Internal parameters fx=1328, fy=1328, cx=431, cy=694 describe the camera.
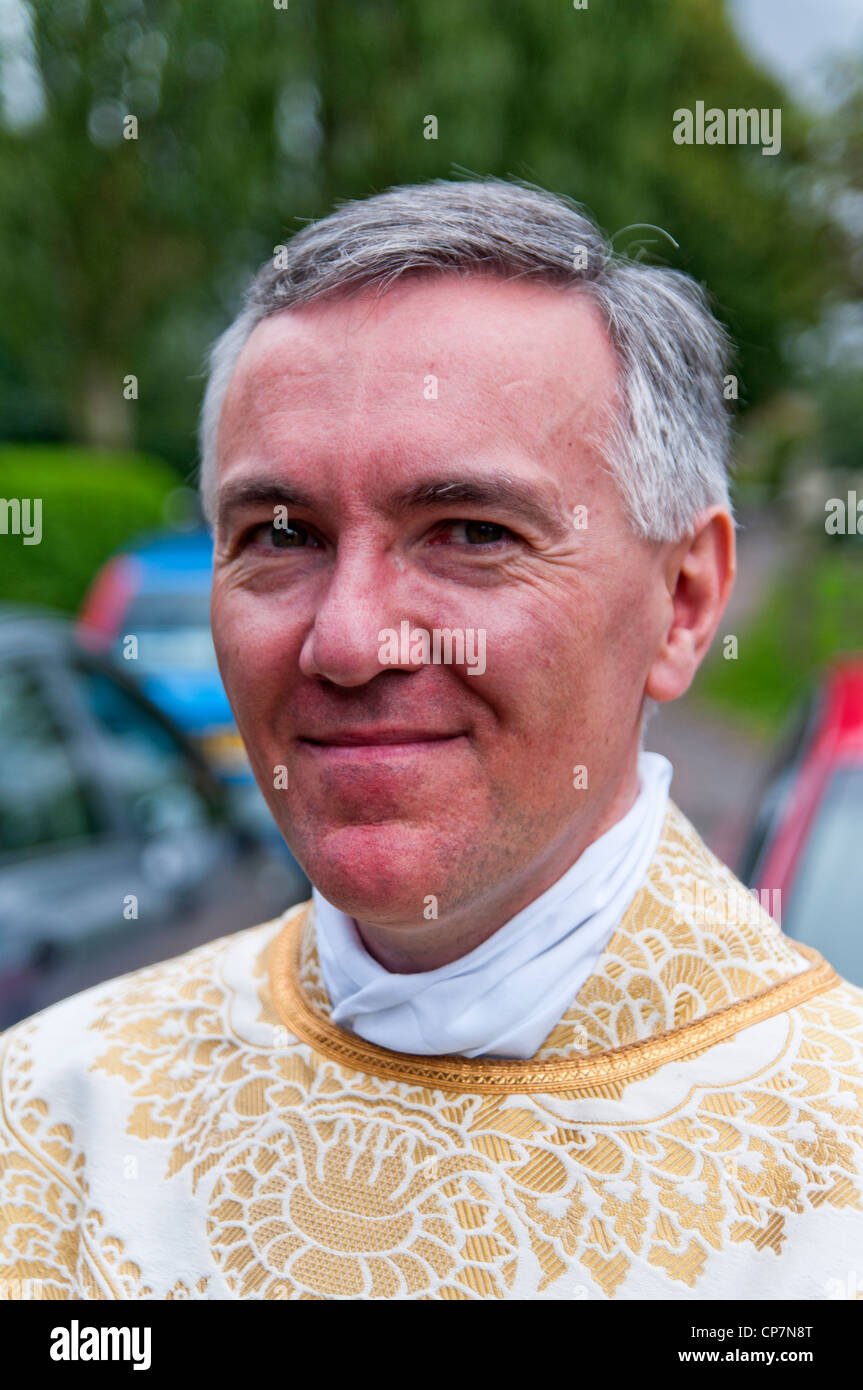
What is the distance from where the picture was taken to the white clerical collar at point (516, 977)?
1.54 meters

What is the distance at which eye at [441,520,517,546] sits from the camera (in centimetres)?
148

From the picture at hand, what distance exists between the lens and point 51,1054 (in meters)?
1.83

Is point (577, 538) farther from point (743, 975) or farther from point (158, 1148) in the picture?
point (158, 1148)

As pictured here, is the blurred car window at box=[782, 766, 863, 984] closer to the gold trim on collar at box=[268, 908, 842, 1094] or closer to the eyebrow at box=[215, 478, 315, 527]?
the gold trim on collar at box=[268, 908, 842, 1094]

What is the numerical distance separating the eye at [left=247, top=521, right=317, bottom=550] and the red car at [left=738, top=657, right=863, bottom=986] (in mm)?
1820

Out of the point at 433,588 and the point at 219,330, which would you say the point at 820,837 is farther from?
the point at 219,330

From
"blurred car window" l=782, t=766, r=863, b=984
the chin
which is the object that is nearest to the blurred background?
"blurred car window" l=782, t=766, r=863, b=984

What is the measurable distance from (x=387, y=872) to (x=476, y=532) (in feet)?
1.28

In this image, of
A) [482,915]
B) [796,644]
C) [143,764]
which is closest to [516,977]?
[482,915]

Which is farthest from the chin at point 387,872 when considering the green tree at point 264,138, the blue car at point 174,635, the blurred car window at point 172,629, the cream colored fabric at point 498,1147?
the green tree at point 264,138

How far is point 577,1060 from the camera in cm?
155
